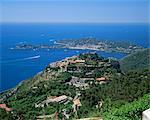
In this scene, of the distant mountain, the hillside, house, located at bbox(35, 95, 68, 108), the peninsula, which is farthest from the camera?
the peninsula

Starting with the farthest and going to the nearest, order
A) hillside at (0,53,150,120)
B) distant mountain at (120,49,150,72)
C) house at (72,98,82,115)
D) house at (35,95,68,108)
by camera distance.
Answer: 1. distant mountain at (120,49,150,72)
2. house at (35,95,68,108)
3. house at (72,98,82,115)
4. hillside at (0,53,150,120)

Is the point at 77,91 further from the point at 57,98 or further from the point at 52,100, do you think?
the point at 52,100

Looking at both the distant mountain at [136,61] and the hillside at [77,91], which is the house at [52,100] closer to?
the hillside at [77,91]

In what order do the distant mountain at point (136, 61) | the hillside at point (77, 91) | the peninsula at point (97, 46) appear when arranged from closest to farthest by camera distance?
the hillside at point (77, 91), the distant mountain at point (136, 61), the peninsula at point (97, 46)

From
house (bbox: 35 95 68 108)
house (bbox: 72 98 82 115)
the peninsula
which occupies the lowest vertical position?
the peninsula

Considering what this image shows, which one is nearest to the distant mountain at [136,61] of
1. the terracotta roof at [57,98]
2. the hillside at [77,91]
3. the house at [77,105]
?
the hillside at [77,91]

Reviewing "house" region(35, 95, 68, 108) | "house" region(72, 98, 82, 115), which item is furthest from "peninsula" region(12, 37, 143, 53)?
"house" region(72, 98, 82, 115)

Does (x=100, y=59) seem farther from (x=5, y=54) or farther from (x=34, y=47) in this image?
(x=34, y=47)

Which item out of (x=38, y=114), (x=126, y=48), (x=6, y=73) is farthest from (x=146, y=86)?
(x=126, y=48)

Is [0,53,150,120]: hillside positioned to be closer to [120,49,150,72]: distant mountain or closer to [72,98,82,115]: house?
[72,98,82,115]: house
